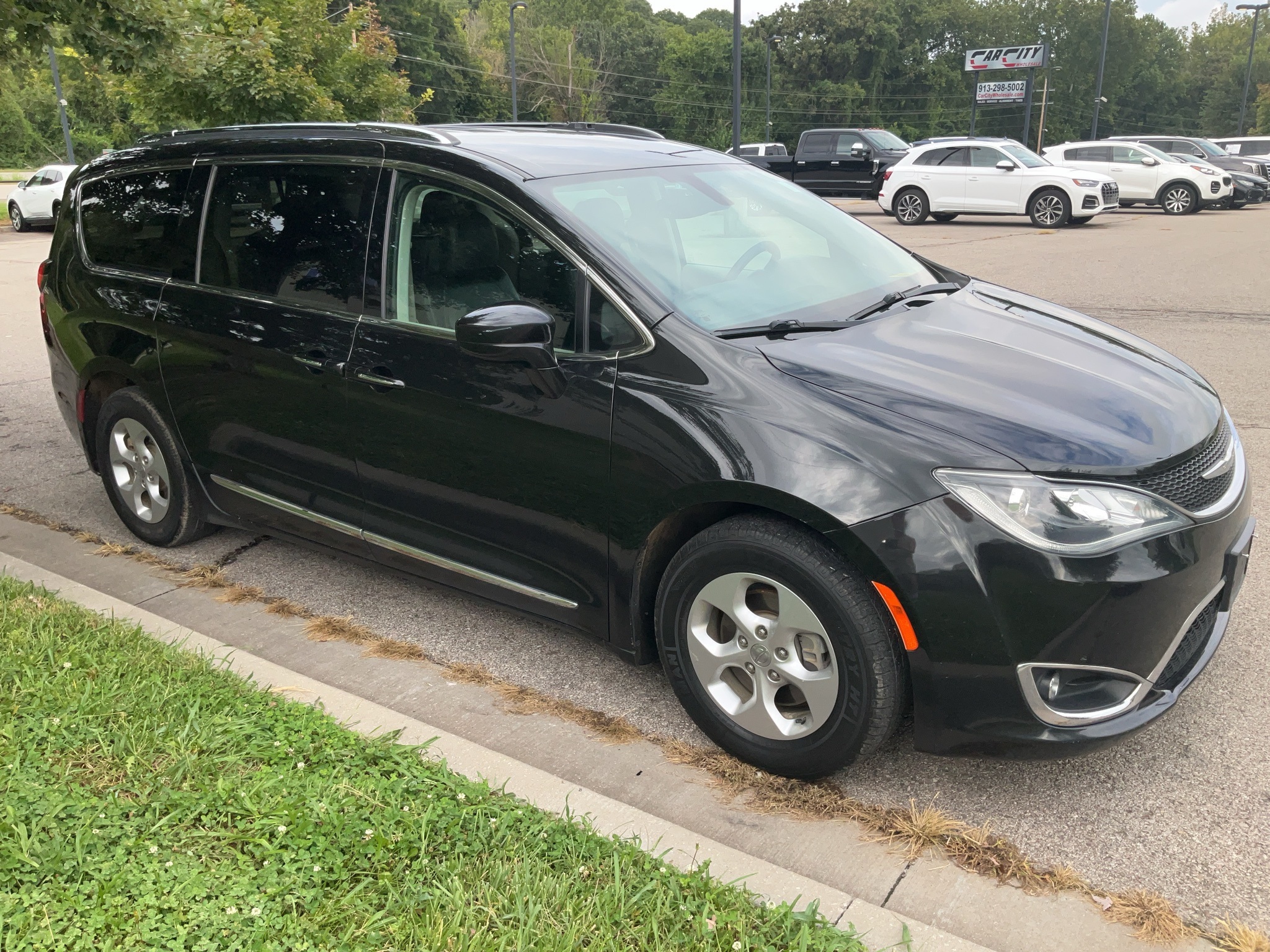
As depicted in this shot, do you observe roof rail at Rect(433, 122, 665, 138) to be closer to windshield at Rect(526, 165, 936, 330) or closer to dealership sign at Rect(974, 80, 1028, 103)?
windshield at Rect(526, 165, 936, 330)

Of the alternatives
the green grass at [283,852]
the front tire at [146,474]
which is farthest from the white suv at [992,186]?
the green grass at [283,852]

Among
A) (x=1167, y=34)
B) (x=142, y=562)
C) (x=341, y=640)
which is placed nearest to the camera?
(x=341, y=640)

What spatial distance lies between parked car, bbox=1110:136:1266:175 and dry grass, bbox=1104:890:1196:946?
1117 inches

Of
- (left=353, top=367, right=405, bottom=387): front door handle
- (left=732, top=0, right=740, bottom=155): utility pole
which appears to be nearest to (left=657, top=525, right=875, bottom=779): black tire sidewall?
(left=353, top=367, right=405, bottom=387): front door handle

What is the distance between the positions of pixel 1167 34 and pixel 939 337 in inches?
4523

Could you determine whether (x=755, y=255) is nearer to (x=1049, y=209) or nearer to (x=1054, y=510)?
(x=1054, y=510)

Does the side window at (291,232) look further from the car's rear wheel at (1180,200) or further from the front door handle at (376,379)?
the car's rear wheel at (1180,200)

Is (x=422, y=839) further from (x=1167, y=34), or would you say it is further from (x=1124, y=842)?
(x=1167, y=34)

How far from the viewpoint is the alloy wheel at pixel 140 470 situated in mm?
4723

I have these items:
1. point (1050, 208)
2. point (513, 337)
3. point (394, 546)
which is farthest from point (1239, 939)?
point (1050, 208)

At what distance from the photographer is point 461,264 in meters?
3.57

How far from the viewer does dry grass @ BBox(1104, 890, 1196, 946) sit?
241 cm

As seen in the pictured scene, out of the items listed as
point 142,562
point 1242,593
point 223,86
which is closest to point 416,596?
point 142,562

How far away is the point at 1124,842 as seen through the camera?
2.78 meters
